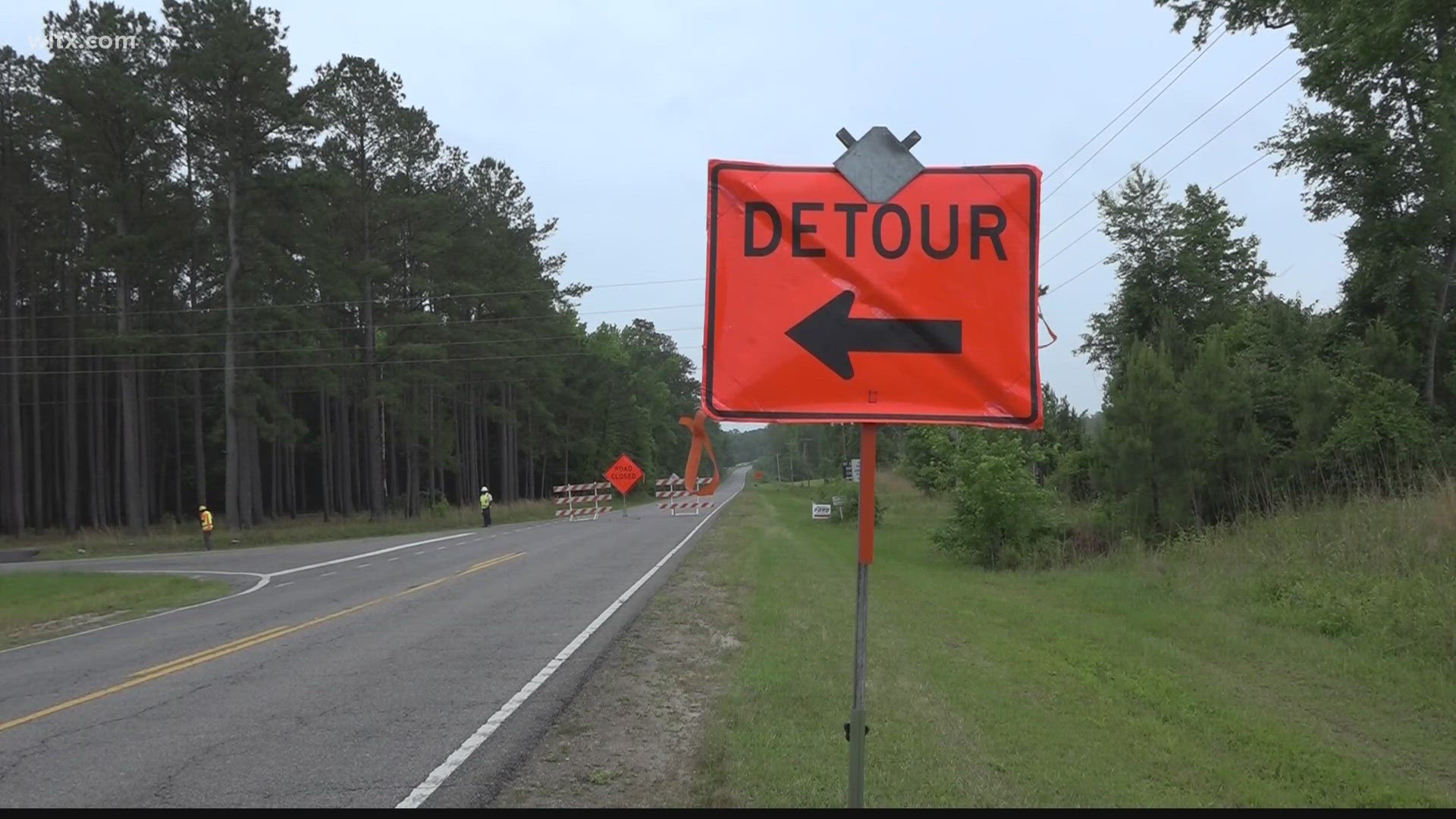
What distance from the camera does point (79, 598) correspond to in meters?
18.7

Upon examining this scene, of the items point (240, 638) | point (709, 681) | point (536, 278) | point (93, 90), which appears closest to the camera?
point (709, 681)

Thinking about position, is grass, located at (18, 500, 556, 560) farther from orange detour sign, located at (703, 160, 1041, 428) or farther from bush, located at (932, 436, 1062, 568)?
orange detour sign, located at (703, 160, 1041, 428)

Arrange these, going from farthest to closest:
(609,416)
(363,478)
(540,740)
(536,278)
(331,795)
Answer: (609,416) → (363,478) → (536,278) → (540,740) → (331,795)

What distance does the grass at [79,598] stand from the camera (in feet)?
50.8

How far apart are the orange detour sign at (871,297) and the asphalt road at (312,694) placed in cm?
355

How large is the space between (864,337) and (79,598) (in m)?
19.8

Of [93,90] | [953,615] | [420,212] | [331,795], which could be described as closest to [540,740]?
[331,795]

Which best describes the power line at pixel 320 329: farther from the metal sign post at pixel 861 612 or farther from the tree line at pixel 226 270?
the metal sign post at pixel 861 612

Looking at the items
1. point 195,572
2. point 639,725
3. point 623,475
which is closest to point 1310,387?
point 639,725

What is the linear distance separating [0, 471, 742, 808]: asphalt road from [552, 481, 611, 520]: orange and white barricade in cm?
2977

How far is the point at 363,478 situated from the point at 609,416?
18.3 m

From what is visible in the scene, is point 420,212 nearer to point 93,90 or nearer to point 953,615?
point 93,90

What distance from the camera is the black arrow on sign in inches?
135

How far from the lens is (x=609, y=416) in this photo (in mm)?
79625
